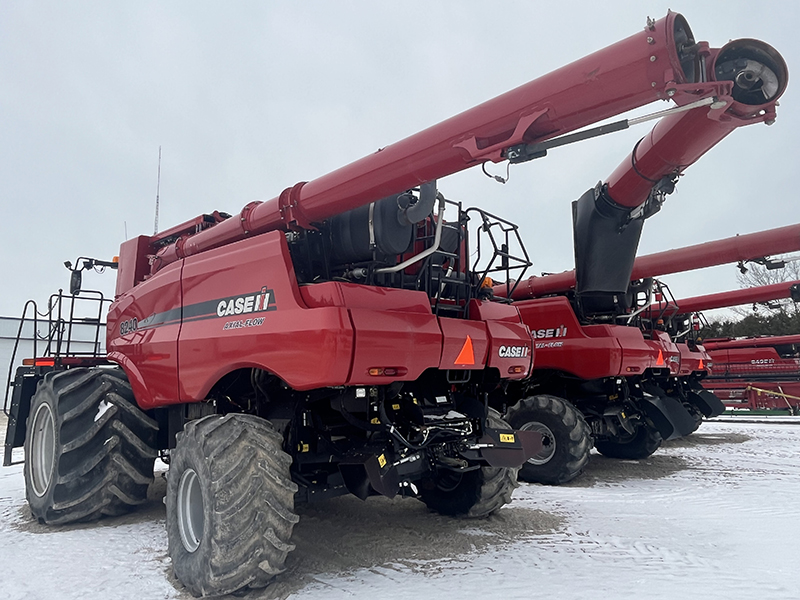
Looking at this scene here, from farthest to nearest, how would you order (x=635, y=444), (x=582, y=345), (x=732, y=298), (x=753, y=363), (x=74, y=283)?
(x=753, y=363) → (x=732, y=298) → (x=635, y=444) → (x=582, y=345) → (x=74, y=283)

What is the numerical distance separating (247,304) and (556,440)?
429cm

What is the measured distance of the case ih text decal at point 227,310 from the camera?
12.3ft

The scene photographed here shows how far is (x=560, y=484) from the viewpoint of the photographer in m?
6.64

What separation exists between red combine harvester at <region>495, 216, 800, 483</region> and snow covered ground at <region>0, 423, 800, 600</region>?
2.17 ft

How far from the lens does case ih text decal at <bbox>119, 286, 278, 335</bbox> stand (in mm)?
3756

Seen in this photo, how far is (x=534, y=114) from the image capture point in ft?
9.68

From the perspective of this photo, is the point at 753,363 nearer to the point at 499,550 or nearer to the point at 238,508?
the point at 499,550

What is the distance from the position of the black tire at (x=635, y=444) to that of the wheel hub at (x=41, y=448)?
6.83 metres

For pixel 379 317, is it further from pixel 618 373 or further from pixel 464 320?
pixel 618 373

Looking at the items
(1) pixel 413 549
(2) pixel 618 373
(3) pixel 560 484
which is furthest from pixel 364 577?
(2) pixel 618 373

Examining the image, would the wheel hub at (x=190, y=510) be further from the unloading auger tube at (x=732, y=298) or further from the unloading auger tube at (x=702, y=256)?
the unloading auger tube at (x=732, y=298)

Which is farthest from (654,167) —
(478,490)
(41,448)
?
(41,448)

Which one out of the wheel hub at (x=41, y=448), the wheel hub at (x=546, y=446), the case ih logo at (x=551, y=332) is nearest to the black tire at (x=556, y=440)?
the wheel hub at (x=546, y=446)

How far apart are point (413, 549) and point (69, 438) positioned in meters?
2.84
